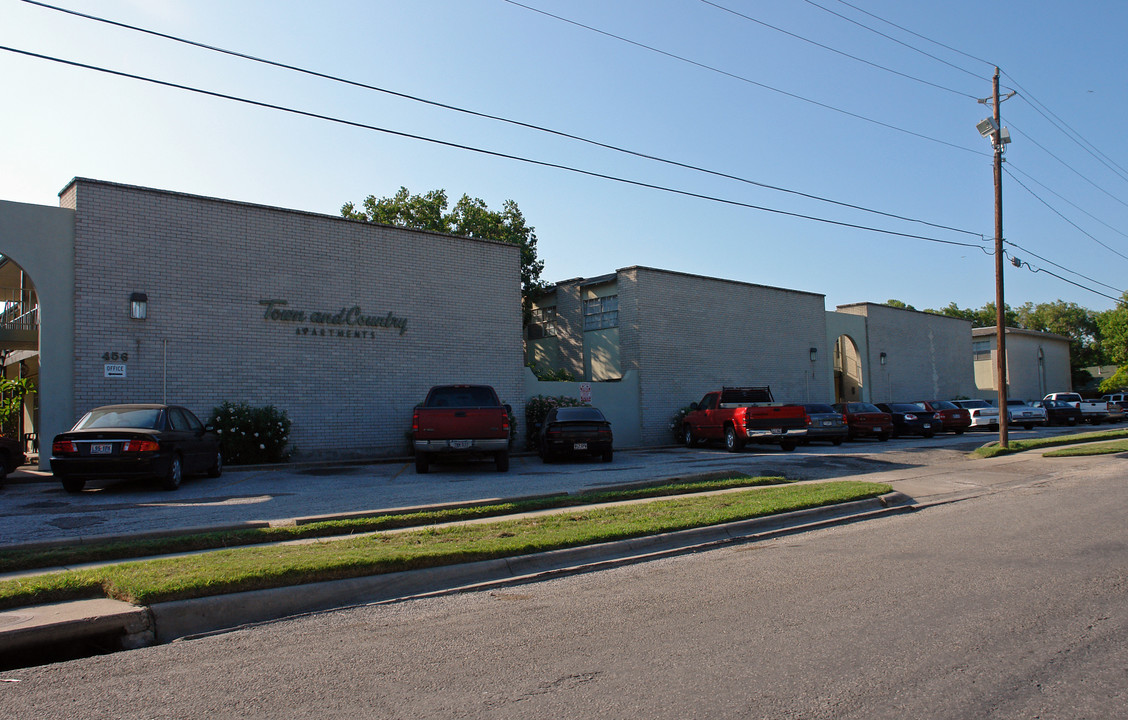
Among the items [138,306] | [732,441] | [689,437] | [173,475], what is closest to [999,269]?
[732,441]

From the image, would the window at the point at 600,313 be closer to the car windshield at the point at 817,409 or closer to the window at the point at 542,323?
the window at the point at 542,323

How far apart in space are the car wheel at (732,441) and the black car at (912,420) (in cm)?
908

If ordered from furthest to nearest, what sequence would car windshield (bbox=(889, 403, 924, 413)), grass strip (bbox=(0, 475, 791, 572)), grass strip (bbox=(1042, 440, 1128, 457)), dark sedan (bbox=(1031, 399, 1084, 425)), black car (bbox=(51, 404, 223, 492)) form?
dark sedan (bbox=(1031, 399, 1084, 425)), car windshield (bbox=(889, 403, 924, 413)), grass strip (bbox=(1042, 440, 1128, 457)), black car (bbox=(51, 404, 223, 492)), grass strip (bbox=(0, 475, 791, 572))

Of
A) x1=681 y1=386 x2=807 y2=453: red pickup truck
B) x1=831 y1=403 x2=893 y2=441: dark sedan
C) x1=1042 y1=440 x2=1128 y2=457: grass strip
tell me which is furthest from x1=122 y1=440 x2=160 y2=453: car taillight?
x1=831 y1=403 x2=893 y2=441: dark sedan

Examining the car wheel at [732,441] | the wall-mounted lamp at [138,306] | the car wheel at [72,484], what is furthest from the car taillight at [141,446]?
the car wheel at [732,441]

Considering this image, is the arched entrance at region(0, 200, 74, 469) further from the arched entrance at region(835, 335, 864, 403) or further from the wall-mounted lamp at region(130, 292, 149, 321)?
the arched entrance at region(835, 335, 864, 403)

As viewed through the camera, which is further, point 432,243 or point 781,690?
point 432,243

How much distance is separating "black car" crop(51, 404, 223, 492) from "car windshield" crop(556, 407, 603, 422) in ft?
29.4

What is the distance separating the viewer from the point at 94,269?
16781mm

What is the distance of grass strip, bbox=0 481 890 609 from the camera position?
6.32m

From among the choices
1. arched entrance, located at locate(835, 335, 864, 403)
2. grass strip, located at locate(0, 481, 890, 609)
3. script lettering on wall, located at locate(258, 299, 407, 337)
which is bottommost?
grass strip, located at locate(0, 481, 890, 609)

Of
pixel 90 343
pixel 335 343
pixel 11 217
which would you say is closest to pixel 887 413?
pixel 335 343

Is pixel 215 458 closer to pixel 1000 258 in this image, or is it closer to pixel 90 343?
pixel 90 343

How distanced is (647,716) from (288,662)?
252 centimetres
